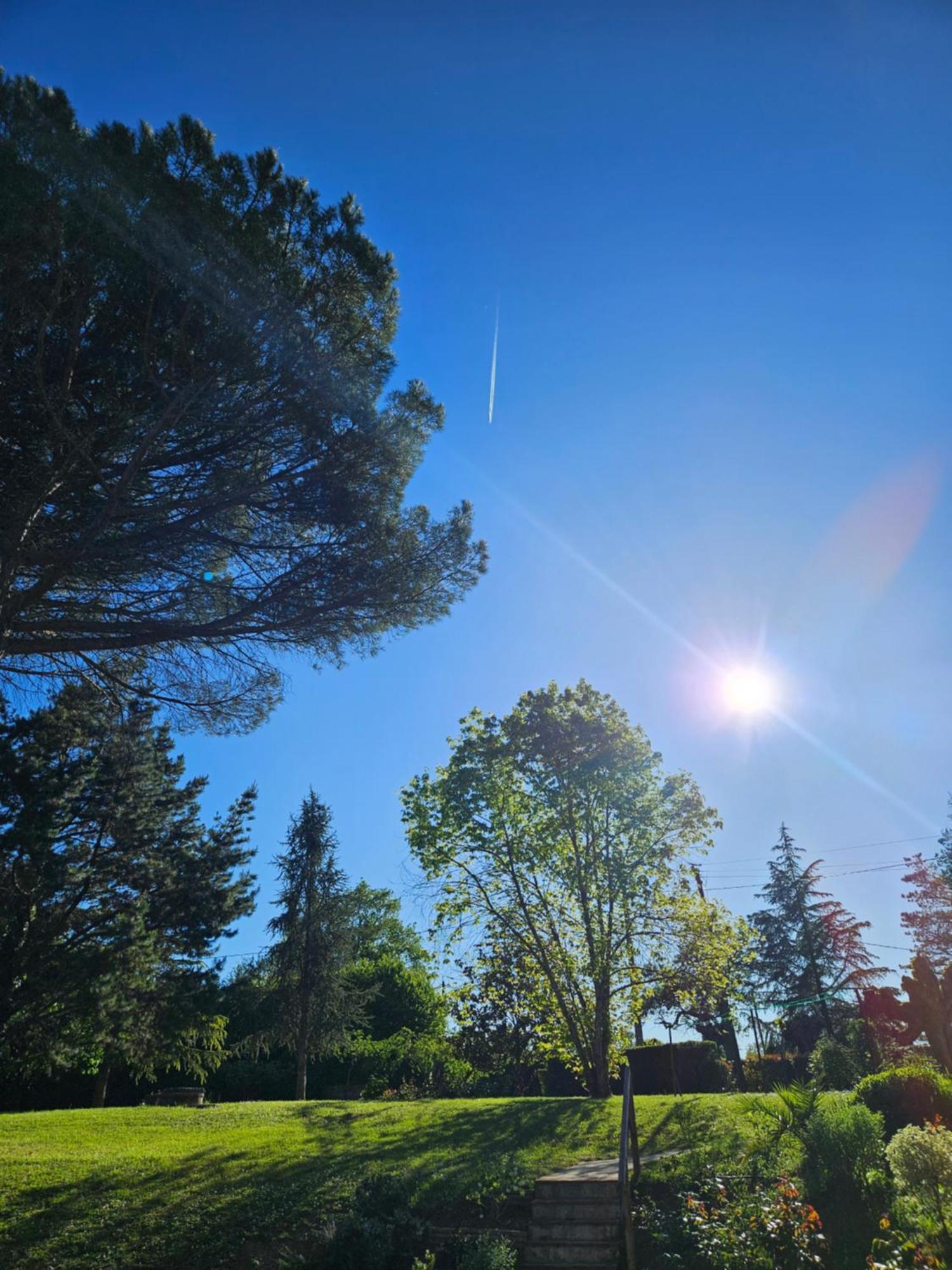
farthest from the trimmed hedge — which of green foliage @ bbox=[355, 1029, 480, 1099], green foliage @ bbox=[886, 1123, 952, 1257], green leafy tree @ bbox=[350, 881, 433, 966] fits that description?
green leafy tree @ bbox=[350, 881, 433, 966]

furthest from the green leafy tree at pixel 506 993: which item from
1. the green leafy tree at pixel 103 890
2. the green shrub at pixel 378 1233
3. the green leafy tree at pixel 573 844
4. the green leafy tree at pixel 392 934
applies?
the green leafy tree at pixel 392 934

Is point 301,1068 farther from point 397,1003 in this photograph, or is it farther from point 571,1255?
point 571,1255

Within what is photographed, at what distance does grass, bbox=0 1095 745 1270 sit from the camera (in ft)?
24.1

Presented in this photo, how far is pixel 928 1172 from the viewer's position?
21.4 ft

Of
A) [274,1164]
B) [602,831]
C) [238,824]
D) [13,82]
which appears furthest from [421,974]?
[13,82]

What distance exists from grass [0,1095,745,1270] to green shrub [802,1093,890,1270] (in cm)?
182

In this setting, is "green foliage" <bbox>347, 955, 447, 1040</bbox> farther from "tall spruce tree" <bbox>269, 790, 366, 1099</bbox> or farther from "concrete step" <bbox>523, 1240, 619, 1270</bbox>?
"concrete step" <bbox>523, 1240, 619, 1270</bbox>

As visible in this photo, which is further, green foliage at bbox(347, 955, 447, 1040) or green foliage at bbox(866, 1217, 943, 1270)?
green foliage at bbox(347, 955, 447, 1040)

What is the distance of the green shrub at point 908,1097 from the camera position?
862cm

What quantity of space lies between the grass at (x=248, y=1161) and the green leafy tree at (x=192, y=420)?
5.92 m

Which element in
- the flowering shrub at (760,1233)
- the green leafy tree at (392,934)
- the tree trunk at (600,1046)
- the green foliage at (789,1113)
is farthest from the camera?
the green leafy tree at (392,934)

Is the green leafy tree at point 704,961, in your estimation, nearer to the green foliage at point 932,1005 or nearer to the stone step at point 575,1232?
the green foliage at point 932,1005

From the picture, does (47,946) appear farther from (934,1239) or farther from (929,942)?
(929,942)

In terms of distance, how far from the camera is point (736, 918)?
1636cm
